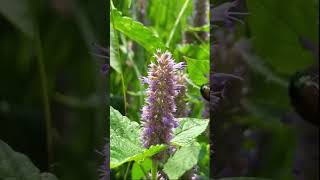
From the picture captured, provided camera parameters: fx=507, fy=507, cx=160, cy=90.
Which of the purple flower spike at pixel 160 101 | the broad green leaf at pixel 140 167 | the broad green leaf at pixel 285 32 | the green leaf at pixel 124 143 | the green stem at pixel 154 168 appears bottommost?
the broad green leaf at pixel 140 167

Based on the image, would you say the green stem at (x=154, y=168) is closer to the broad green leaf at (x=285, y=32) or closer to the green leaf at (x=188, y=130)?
the green leaf at (x=188, y=130)

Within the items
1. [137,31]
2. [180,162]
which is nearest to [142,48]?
[137,31]

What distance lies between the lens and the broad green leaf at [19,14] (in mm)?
543

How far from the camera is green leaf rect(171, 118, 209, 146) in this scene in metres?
0.54

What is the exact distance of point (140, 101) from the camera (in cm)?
57

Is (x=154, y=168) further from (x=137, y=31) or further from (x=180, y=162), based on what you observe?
(x=137, y=31)

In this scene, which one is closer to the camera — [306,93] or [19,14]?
[19,14]

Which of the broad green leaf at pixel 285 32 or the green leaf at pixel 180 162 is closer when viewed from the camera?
the green leaf at pixel 180 162

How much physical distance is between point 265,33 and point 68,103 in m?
0.26

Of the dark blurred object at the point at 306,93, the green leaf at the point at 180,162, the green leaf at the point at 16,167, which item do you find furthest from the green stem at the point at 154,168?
the dark blurred object at the point at 306,93

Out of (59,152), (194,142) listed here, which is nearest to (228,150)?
(194,142)

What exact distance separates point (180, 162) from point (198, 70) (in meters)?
0.11

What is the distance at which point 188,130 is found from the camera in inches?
21.6

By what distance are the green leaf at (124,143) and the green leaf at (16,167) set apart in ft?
0.28
